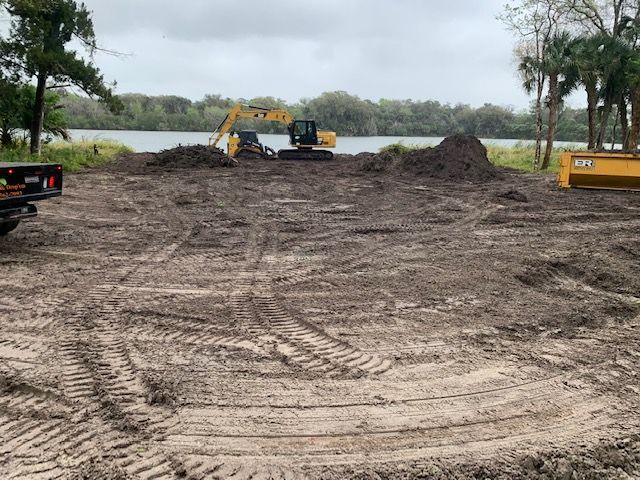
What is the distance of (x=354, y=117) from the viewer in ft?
232

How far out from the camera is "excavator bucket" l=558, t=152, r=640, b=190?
16.0m

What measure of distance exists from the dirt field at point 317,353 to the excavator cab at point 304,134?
20681mm

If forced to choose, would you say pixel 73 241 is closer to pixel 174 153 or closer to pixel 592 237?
pixel 592 237

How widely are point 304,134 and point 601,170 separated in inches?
669

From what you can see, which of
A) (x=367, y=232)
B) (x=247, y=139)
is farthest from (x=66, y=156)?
(x=367, y=232)

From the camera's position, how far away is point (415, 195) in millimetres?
15984

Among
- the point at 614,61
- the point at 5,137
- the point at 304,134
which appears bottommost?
the point at 5,137

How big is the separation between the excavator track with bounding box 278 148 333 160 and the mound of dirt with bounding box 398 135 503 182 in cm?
675

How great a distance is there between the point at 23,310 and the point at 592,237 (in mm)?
8812

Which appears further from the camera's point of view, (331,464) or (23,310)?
(23,310)

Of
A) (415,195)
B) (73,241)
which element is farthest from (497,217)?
(73,241)

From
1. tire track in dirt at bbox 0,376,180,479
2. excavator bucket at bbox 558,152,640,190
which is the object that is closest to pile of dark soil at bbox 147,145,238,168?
excavator bucket at bbox 558,152,640,190

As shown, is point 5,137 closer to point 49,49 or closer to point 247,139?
point 49,49

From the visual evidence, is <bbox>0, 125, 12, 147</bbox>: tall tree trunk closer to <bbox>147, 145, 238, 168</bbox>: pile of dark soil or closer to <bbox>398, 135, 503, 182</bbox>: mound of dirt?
<bbox>147, 145, 238, 168</bbox>: pile of dark soil
